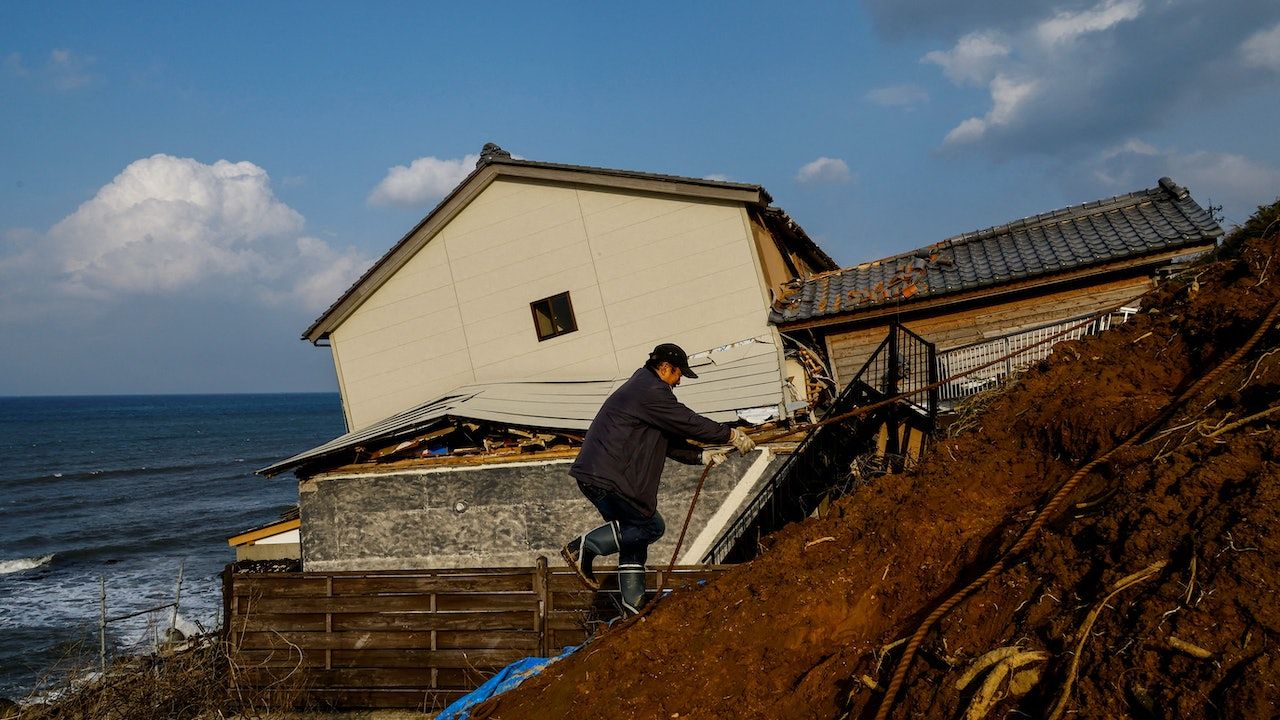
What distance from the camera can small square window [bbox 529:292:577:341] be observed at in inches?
645

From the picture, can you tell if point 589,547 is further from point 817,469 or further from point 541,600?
point 817,469

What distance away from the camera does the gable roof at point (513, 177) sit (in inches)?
600

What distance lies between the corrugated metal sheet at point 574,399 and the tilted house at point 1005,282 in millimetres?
1447

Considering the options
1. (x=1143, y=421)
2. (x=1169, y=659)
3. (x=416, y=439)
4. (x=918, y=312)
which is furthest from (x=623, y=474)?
(x=918, y=312)

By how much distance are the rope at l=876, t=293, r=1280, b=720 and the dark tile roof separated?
29.8ft

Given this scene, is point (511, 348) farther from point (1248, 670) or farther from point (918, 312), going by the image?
point (1248, 670)

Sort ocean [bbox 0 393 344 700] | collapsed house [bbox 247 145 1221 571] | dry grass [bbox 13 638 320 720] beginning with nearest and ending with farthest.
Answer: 1. dry grass [bbox 13 638 320 720]
2. collapsed house [bbox 247 145 1221 571]
3. ocean [bbox 0 393 344 700]

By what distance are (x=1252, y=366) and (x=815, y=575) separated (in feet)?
9.21

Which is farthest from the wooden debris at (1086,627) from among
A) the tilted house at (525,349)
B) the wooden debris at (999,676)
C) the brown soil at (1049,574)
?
the tilted house at (525,349)

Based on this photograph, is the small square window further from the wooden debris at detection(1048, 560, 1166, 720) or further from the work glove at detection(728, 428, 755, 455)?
the wooden debris at detection(1048, 560, 1166, 720)

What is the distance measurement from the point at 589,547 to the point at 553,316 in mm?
9994

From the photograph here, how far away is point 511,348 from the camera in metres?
16.7

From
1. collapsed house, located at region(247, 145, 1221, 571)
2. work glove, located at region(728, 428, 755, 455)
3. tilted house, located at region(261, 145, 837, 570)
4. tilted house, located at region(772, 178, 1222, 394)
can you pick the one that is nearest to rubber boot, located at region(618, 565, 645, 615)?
work glove, located at region(728, 428, 755, 455)

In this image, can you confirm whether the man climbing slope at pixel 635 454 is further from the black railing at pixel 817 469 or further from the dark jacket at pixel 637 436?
the black railing at pixel 817 469
